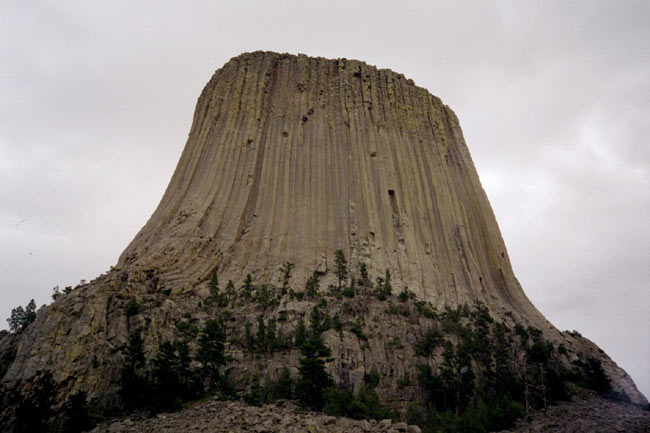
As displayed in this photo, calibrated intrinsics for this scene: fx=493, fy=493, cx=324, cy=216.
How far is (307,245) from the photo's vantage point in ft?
124

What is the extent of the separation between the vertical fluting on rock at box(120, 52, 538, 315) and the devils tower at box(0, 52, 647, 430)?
5.4 inches

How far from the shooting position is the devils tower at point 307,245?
26.3 m

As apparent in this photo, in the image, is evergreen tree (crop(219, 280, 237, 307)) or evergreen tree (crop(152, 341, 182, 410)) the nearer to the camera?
evergreen tree (crop(152, 341, 182, 410))

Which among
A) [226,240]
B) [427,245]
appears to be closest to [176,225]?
[226,240]

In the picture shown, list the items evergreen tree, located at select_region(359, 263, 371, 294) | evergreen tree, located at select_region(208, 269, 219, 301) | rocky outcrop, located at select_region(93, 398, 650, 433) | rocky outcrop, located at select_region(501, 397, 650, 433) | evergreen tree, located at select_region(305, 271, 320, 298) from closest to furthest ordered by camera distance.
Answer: rocky outcrop, located at select_region(93, 398, 650, 433)
rocky outcrop, located at select_region(501, 397, 650, 433)
evergreen tree, located at select_region(208, 269, 219, 301)
evergreen tree, located at select_region(305, 271, 320, 298)
evergreen tree, located at select_region(359, 263, 371, 294)

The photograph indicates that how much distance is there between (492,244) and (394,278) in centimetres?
1291

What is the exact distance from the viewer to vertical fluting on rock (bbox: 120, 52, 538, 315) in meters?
36.9

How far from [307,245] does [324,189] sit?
6.04 meters

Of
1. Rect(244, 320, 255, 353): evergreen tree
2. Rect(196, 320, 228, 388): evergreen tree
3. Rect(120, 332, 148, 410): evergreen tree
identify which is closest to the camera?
Rect(120, 332, 148, 410): evergreen tree

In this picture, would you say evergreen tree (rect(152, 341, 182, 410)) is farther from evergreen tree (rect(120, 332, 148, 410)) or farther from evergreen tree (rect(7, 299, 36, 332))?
evergreen tree (rect(7, 299, 36, 332))

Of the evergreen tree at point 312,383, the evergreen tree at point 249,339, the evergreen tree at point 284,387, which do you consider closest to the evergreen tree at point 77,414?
the evergreen tree at point 284,387

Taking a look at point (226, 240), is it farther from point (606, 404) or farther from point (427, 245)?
point (606, 404)

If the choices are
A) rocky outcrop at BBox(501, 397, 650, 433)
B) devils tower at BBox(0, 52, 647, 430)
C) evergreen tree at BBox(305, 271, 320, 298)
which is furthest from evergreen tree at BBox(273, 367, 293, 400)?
rocky outcrop at BBox(501, 397, 650, 433)

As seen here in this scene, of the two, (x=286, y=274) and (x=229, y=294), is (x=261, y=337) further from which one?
(x=286, y=274)
